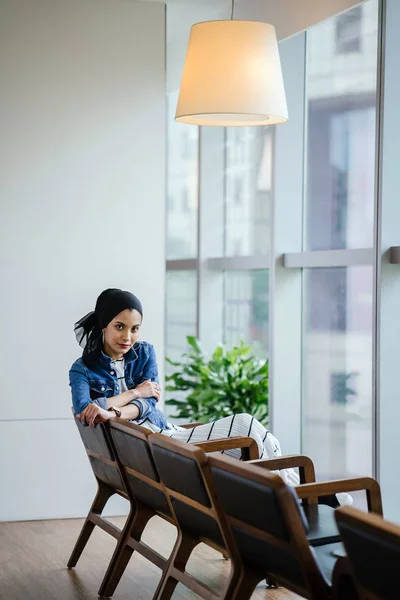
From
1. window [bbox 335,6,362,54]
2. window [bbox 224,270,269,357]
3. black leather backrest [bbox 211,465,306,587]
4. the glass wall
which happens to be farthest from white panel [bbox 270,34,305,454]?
black leather backrest [bbox 211,465,306,587]

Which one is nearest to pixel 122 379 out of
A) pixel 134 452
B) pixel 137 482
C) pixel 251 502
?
pixel 137 482

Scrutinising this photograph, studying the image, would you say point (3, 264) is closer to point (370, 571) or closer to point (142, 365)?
point (142, 365)

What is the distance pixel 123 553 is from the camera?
161 inches

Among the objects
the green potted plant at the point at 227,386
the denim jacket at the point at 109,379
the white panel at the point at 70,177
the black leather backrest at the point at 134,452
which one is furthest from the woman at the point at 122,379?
the green potted plant at the point at 227,386

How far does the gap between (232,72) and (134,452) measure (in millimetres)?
1639

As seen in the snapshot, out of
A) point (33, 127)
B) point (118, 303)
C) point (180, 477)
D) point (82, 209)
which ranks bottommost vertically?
point (180, 477)

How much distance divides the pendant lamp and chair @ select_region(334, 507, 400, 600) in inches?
77.6

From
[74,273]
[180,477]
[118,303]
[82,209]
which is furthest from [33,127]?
[180,477]

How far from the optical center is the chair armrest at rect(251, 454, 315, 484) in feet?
11.9

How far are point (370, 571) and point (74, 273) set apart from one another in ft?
11.5

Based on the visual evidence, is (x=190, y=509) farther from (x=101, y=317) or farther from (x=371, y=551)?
(x=101, y=317)

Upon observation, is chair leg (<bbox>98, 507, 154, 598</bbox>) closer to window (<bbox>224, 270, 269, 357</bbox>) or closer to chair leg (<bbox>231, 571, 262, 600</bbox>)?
chair leg (<bbox>231, 571, 262, 600</bbox>)

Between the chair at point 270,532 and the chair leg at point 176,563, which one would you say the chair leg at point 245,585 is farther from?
the chair leg at point 176,563

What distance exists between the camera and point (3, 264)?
5.42 m
